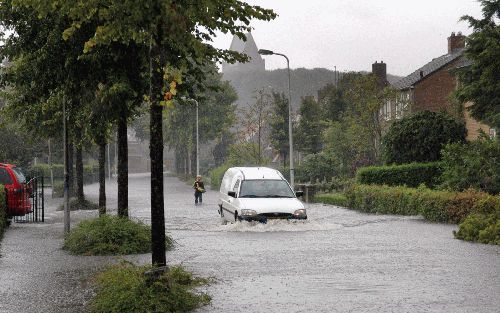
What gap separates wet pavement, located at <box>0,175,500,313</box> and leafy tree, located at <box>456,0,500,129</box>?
14848 millimetres

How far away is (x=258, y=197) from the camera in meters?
23.8

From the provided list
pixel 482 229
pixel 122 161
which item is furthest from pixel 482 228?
pixel 122 161

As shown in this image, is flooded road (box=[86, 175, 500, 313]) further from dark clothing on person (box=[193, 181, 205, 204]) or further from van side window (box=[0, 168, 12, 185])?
dark clothing on person (box=[193, 181, 205, 204])

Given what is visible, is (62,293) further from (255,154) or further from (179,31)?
(255,154)

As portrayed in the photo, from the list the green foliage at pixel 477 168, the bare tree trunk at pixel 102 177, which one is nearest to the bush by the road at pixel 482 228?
the green foliage at pixel 477 168

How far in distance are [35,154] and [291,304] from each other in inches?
2077

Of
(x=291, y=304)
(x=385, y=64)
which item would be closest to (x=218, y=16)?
(x=291, y=304)

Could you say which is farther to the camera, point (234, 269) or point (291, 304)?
point (234, 269)

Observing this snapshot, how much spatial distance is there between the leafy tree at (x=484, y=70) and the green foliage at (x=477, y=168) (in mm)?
3959

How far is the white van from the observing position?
2238 centimetres

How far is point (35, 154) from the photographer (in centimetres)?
6066

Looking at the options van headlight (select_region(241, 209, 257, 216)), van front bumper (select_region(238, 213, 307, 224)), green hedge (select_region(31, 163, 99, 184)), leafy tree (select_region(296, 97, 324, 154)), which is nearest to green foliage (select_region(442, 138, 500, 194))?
van front bumper (select_region(238, 213, 307, 224))

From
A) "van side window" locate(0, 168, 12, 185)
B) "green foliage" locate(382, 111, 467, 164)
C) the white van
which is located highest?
"green foliage" locate(382, 111, 467, 164)

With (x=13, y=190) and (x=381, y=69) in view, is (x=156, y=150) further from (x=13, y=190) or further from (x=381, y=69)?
(x=381, y=69)
